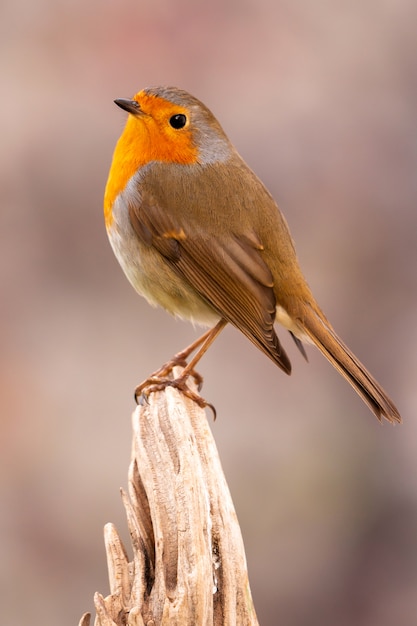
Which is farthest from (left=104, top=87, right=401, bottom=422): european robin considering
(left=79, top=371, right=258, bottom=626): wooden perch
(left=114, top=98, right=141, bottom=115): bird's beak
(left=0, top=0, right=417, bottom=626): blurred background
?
(left=0, top=0, right=417, bottom=626): blurred background

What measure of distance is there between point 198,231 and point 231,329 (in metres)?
2.08

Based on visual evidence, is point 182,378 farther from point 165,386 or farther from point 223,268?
point 223,268

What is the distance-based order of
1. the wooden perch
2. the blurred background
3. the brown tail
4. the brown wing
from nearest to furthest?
the wooden perch < the brown tail < the brown wing < the blurred background

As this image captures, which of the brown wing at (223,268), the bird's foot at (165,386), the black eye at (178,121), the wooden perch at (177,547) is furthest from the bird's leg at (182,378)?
the black eye at (178,121)

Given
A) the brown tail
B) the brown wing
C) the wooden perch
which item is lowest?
the wooden perch

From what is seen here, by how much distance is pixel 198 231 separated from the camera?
309cm

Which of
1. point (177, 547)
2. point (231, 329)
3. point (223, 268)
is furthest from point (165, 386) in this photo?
point (231, 329)

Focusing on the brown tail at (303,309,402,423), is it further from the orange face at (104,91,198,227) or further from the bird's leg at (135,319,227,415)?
the orange face at (104,91,198,227)

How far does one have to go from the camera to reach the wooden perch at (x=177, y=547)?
2232 mm

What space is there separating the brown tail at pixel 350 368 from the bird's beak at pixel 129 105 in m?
0.88

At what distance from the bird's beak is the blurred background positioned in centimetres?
196

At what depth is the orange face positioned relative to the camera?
10.1 feet

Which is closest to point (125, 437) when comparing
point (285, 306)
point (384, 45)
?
point (285, 306)

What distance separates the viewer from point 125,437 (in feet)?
15.1
